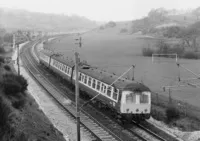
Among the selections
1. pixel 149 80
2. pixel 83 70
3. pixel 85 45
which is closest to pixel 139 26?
pixel 85 45

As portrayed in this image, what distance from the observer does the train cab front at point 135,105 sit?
21.7 m

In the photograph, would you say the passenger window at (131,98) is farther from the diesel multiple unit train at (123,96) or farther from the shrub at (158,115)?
the shrub at (158,115)

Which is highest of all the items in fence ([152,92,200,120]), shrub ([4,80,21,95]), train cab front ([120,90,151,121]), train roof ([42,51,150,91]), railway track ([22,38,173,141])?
train roof ([42,51,150,91])

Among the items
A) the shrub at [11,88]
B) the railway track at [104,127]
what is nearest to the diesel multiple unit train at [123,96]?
the railway track at [104,127]

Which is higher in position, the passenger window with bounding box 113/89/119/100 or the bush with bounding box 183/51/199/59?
the bush with bounding box 183/51/199/59

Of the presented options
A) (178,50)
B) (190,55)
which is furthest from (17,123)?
(178,50)

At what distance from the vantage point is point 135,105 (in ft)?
72.1

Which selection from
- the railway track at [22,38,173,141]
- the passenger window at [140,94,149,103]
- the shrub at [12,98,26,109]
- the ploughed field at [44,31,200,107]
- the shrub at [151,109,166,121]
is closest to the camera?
the railway track at [22,38,173,141]

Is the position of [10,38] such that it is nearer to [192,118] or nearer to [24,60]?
[24,60]

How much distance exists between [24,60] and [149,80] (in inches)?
1179

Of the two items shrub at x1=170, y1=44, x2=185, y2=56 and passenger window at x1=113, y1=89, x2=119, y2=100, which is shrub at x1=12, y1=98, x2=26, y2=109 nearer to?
passenger window at x1=113, y1=89, x2=119, y2=100

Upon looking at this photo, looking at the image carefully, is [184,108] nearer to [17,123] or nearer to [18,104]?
[18,104]

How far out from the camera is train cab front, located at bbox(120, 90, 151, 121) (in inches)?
855

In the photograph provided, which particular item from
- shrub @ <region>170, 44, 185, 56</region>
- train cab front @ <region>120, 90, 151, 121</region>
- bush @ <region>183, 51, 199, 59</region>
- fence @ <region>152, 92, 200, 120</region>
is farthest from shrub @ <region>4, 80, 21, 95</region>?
shrub @ <region>170, 44, 185, 56</region>
